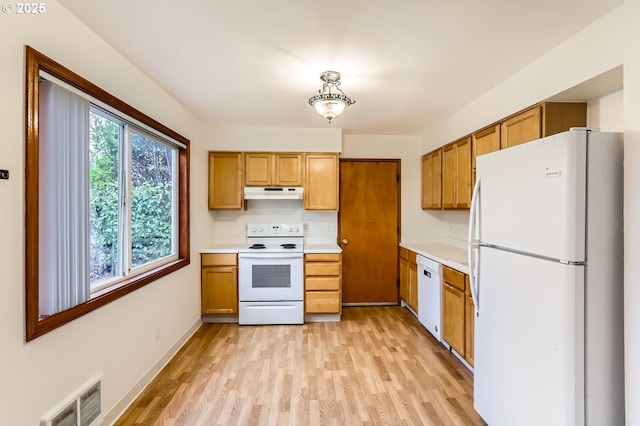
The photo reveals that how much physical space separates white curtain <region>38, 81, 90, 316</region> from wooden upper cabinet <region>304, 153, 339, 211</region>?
252 centimetres

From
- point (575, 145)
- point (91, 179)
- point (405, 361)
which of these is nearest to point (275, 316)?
point (405, 361)

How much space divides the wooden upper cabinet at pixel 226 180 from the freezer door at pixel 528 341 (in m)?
2.95

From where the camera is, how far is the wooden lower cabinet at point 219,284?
3.63 m

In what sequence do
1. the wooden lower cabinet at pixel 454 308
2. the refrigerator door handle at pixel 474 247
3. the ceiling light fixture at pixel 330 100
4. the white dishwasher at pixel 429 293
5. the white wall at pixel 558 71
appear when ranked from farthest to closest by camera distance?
the white dishwasher at pixel 429 293 → the wooden lower cabinet at pixel 454 308 → the ceiling light fixture at pixel 330 100 → the refrigerator door handle at pixel 474 247 → the white wall at pixel 558 71

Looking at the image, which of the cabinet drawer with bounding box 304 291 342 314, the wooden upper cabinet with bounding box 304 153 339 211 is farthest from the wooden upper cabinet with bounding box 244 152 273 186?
the cabinet drawer with bounding box 304 291 342 314

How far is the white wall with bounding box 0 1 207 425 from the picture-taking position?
1.29 metres

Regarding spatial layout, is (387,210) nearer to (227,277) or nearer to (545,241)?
(227,277)

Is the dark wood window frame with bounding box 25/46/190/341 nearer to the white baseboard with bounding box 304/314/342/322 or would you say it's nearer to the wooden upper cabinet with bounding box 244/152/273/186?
the wooden upper cabinet with bounding box 244/152/273/186

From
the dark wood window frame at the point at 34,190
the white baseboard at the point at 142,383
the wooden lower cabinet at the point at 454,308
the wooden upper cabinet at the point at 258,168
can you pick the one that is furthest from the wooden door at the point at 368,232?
the dark wood window frame at the point at 34,190

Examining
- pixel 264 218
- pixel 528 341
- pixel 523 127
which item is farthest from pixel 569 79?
pixel 264 218

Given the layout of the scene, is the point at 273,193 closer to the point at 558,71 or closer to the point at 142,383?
the point at 142,383

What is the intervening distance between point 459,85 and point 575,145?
4.86 feet

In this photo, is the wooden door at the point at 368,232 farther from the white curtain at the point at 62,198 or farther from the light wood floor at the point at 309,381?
the white curtain at the point at 62,198

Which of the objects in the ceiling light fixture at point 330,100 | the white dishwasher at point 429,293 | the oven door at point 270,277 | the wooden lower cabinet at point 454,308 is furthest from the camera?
the oven door at point 270,277
